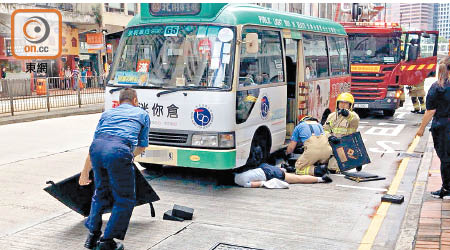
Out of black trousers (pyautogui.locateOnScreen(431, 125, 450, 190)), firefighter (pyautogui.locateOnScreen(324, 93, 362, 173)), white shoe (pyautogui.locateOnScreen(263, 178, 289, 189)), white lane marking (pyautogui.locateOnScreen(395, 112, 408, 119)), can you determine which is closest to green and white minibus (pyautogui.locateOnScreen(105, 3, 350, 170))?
white shoe (pyautogui.locateOnScreen(263, 178, 289, 189))

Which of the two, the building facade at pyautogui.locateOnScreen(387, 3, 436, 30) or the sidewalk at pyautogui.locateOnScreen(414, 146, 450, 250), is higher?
the building facade at pyautogui.locateOnScreen(387, 3, 436, 30)

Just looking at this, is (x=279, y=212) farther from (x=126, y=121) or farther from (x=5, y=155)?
(x=5, y=155)

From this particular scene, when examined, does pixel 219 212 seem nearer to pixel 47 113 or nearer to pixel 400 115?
pixel 47 113

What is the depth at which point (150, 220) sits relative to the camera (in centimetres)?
632

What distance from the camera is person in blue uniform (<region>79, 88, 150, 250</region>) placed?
16.1 feet

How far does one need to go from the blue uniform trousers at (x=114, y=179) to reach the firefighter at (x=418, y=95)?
16.1m

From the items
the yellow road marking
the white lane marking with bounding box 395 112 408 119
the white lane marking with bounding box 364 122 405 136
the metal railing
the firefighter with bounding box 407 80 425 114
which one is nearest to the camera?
the yellow road marking

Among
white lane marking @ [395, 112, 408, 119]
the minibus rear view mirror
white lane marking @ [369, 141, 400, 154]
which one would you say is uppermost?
the minibus rear view mirror

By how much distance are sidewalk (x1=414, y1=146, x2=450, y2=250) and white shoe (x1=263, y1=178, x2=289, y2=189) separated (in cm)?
201

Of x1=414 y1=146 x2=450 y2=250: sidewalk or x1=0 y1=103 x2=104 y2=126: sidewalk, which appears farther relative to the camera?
x1=0 y1=103 x2=104 y2=126: sidewalk

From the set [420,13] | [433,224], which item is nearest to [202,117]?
[433,224]

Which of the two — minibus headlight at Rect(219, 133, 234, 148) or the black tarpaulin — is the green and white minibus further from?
the black tarpaulin

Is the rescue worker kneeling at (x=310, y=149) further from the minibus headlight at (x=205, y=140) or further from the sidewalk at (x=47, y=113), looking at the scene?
the sidewalk at (x=47, y=113)

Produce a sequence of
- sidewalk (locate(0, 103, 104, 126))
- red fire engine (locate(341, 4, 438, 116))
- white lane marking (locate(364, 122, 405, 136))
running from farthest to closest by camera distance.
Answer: red fire engine (locate(341, 4, 438, 116)), sidewalk (locate(0, 103, 104, 126)), white lane marking (locate(364, 122, 405, 136))
